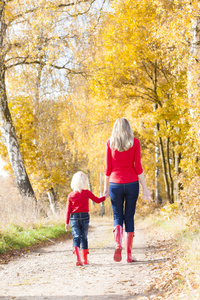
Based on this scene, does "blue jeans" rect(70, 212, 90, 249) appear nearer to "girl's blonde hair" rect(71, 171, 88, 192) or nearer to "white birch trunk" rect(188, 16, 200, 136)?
"girl's blonde hair" rect(71, 171, 88, 192)

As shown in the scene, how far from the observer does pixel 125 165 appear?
485cm

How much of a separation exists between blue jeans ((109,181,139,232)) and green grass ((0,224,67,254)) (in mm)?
3456

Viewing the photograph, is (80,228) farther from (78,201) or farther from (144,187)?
(144,187)

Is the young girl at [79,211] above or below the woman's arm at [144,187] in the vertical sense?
below

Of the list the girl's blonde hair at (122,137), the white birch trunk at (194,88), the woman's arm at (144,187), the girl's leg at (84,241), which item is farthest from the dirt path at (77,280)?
the white birch trunk at (194,88)

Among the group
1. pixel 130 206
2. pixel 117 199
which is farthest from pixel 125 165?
pixel 130 206

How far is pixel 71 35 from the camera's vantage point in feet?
34.3

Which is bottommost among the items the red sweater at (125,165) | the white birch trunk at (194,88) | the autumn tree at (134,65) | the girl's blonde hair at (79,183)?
the girl's blonde hair at (79,183)

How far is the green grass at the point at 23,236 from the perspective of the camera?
7561 mm

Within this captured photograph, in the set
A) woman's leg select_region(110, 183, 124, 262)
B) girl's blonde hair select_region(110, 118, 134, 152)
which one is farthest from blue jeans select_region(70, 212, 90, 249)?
girl's blonde hair select_region(110, 118, 134, 152)

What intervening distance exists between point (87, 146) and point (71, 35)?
423 inches

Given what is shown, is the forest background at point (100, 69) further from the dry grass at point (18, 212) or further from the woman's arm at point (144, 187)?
the woman's arm at point (144, 187)

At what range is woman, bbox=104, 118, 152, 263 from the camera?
4.80 m

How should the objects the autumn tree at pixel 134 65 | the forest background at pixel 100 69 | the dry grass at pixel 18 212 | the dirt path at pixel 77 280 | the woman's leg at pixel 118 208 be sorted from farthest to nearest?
the autumn tree at pixel 134 65, the dry grass at pixel 18 212, the forest background at pixel 100 69, the woman's leg at pixel 118 208, the dirt path at pixel 77 280
